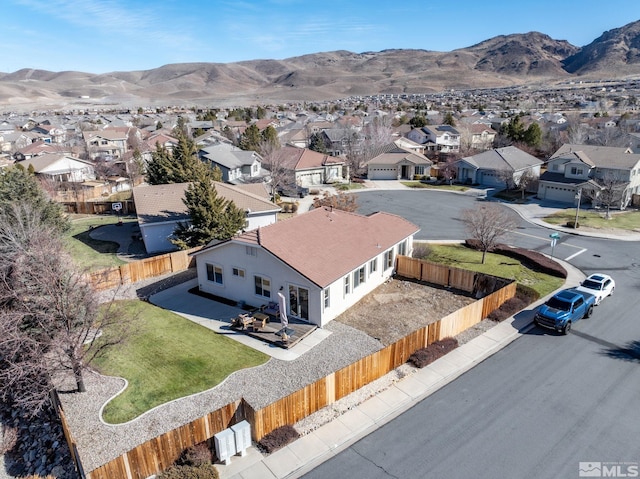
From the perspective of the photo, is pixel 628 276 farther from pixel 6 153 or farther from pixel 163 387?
pixel 6 153

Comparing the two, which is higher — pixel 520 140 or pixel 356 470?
pixel 520 140

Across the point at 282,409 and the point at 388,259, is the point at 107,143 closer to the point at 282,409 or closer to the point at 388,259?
the point at 388,259

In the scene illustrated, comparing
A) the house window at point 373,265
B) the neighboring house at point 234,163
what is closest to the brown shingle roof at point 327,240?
the house window at point 373,265

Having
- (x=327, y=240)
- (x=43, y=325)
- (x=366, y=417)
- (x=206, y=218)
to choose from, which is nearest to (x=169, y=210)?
(x=206, y=218)

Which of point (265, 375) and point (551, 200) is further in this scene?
point (551, 200)

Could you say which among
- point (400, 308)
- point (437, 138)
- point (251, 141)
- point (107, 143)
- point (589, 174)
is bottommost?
point (400, 308)

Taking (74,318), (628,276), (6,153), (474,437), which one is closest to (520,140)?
(628,276)

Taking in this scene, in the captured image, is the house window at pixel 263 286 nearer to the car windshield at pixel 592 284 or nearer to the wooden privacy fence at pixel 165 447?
the wooden privacy fence at pixel 165 447
